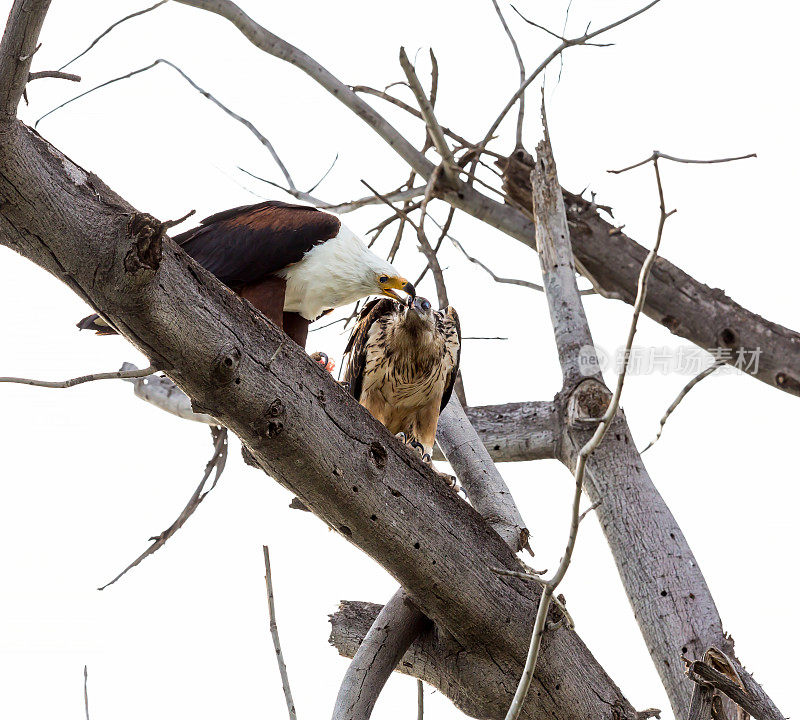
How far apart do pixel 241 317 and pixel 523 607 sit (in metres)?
1.35

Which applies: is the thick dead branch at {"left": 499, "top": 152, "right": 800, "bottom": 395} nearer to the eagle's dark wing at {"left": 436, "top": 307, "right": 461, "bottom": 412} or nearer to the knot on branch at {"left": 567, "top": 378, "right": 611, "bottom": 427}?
the eagle's dark wing at {"left": 436, "top": 307, "right": 461, "bottom": 412}

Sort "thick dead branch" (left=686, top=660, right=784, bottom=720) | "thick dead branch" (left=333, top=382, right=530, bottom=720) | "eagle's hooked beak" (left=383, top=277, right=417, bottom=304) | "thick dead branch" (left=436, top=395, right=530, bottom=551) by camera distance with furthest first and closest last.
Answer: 1. "eagle's hooked beak" (left=383, top=277, right=417, bottom=304)
2. "thick dead branch" (left=436, top=395, right=530, bottom=551)
3. "thick dead branch" (left=333, top=382, right=530, bottom=720)
4. "thick dead branch" (left=686, top=660, right=784, bottom=720)

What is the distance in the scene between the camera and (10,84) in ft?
6.58

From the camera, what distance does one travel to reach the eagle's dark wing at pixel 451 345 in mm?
4730

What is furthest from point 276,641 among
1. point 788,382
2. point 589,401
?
point 788,382

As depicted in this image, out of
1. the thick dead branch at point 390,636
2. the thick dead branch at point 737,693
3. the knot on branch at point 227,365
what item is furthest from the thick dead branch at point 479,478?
the knot on branch at point 227,365

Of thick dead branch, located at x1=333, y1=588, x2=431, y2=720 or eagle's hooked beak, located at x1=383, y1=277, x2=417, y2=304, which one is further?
eagle's hooked beak, located at x1=383, y1=277, x2=417, y2=304

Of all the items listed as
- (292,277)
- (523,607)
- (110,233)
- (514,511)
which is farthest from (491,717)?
(292,277)

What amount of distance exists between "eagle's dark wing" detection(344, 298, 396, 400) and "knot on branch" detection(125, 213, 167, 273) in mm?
2589

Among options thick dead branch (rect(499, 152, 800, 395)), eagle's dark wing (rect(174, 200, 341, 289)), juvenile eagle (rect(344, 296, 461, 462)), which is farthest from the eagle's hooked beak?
thick dead branch (rect(499, 152, 800, 395))

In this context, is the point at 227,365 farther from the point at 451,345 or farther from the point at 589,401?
the point at 451,345

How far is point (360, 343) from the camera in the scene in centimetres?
482

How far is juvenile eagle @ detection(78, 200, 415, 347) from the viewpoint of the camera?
14.5ft

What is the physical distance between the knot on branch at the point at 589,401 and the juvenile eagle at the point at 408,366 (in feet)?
2.71
